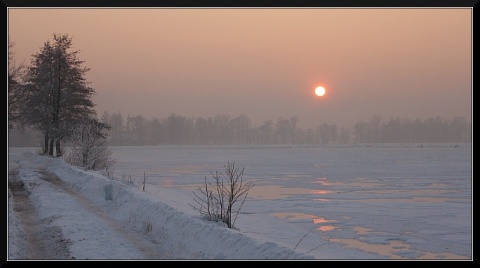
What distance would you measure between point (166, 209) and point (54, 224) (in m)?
2.86

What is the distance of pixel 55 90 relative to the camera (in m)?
41.8

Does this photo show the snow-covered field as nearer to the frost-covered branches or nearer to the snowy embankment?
the snowy embankment

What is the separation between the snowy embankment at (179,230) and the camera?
9281 mm

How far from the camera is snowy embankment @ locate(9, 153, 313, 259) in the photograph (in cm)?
928

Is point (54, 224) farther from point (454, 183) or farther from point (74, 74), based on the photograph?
point (74, 74)

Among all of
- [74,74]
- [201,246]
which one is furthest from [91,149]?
[201,246]

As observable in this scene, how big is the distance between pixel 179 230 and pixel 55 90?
33947mm

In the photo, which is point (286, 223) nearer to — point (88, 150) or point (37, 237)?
point (37, 237)

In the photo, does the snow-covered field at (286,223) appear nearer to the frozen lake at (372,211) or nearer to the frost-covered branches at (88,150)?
the frozen lake at (372,211)

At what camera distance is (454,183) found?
1035 inches

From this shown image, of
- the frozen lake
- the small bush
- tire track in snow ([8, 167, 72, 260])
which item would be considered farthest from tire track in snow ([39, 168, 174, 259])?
the frozen lake

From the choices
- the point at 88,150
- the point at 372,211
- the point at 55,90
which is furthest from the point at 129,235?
the point at 55,90

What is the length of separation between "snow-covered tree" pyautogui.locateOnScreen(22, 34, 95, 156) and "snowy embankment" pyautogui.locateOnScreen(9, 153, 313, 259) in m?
25.0

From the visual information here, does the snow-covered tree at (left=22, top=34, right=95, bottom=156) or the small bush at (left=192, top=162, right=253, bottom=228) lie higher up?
the snow-covered tree at (left=22, top=34, right=95, bottom=156)
